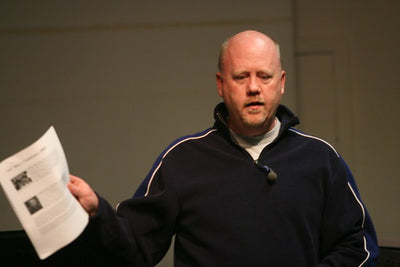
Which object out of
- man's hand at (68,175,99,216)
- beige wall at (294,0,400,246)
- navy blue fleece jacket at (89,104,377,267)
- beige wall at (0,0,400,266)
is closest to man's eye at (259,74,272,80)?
navy blue fleece jacket at (89,104,377,267)

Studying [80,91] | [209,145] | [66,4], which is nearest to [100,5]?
[66,4]

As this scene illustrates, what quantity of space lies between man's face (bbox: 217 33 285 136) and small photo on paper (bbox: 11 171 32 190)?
2.15 feet

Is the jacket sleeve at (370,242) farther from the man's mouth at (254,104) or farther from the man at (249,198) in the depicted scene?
the man's mouth at (254,104)

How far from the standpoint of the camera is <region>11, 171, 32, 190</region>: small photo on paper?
4.00 ft

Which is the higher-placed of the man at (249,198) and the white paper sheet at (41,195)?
the white paper sheet at (41,195)

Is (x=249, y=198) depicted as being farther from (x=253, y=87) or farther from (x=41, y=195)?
(x=41, y=195)

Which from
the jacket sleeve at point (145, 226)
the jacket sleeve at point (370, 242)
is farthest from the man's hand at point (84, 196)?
the jacket sleeve at point (370, 242)

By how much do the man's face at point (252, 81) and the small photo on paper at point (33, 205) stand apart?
65 cm

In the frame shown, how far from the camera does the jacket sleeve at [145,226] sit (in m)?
1.42

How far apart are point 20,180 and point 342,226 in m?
0.93

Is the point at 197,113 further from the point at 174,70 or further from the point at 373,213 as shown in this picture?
the point at 373,213

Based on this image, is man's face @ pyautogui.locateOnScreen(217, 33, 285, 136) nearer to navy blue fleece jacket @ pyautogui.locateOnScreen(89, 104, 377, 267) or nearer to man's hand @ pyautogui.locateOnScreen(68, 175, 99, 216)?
navy blue fleece jacket @ pyautogui.locateOnScreen(89, 104, 377, 267)

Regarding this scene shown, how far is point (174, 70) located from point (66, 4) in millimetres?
650

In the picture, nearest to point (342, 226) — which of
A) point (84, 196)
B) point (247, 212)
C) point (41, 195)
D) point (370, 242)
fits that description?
point (370, 242)
